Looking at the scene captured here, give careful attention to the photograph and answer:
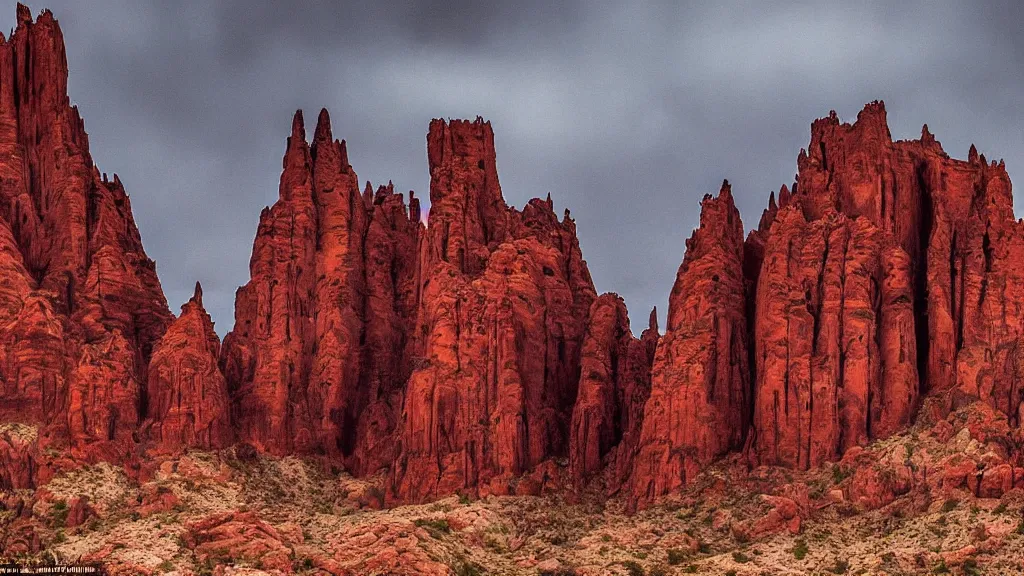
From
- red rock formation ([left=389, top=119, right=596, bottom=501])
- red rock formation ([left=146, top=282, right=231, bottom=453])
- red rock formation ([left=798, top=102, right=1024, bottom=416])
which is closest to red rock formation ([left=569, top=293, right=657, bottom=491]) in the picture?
red rock formation ([left=389, top=119, right=596, bottom=501])

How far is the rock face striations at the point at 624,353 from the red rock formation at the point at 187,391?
21 cm

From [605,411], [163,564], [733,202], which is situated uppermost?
[733,202]

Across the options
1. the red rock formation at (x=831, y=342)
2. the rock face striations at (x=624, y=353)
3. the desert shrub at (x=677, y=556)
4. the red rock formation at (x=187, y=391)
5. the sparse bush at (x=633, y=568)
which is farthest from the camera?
the red rock formation at (x=187, y=391)

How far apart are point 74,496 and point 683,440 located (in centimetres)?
4870

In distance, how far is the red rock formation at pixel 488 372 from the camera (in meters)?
188

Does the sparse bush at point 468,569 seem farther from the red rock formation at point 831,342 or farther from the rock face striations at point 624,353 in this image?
the red rock formation at point 831,342

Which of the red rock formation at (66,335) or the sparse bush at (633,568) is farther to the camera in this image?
the red rock formation at (66,335)

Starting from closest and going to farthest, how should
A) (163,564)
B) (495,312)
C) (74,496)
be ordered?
(163,564) < (74,496) < (495,312)

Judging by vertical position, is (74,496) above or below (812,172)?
below

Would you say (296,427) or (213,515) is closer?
(213,515)

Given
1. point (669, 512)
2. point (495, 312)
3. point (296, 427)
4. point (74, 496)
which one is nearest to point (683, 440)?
point (669, 512)

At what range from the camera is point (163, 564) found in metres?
168

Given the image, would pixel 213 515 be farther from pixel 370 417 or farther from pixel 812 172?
pixel 812 172

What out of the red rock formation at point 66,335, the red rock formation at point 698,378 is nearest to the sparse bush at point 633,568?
the red rock formation at point 698,378
